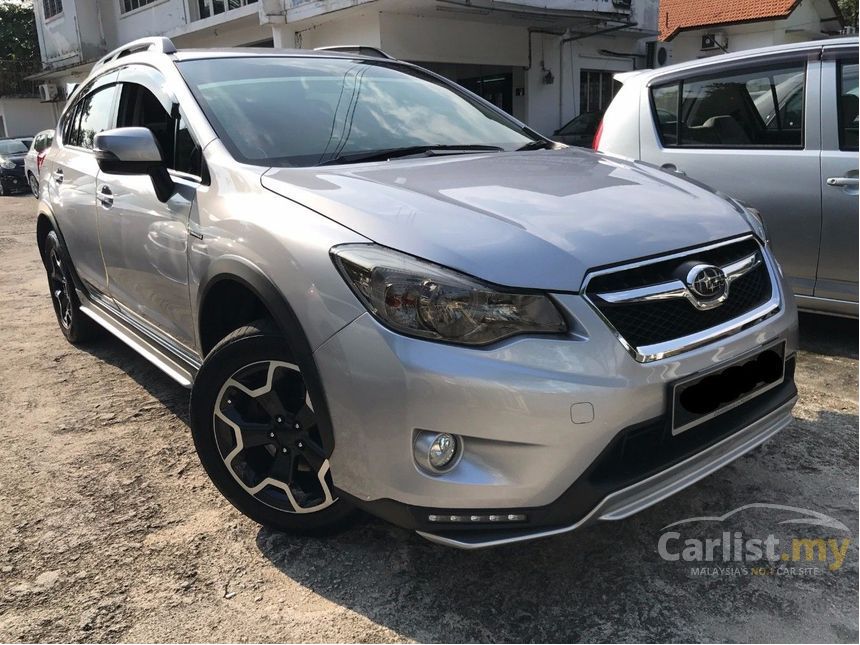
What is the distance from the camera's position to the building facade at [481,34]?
44.5ft

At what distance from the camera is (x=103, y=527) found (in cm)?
256

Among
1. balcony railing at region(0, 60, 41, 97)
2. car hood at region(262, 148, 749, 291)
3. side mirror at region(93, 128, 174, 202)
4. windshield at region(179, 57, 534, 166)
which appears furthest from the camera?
balcony railing at region(0, 60, 41, 97)

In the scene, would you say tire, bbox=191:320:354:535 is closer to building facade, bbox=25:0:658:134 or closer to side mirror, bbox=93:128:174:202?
side mirror, bbox=93:128:174:202

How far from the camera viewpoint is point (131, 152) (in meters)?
2.55

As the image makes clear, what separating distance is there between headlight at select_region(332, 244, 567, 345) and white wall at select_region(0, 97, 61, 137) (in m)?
34.2

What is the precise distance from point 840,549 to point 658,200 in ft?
4.15

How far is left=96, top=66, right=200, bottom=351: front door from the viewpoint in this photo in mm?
2691

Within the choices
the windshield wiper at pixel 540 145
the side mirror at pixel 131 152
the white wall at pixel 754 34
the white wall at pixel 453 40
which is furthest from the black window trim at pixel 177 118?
the white wall at pixel 754 34

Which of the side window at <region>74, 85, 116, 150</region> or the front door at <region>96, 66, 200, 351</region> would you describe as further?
the side window at <region>74, 85, 116, 150</region>

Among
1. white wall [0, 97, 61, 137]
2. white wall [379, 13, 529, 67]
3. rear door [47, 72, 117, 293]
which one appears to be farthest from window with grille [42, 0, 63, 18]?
rear door [47, 72, 117, 293]

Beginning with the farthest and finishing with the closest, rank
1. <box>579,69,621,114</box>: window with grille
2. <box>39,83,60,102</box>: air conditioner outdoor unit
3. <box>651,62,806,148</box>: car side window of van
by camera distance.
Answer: <box>39,83,60,102</box>: air conditioner outdoor unit → <box>579,69,621,114</box>: window with grille → <box>651,62,806,148</box>: car side window of van

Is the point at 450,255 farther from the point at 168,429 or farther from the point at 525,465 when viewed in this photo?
the point at 168,429

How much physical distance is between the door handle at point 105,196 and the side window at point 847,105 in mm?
3709

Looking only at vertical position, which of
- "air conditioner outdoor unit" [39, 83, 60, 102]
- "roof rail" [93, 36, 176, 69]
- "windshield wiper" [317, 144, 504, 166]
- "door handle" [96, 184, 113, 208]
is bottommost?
"door handle" [96, 184, 113, 208]
